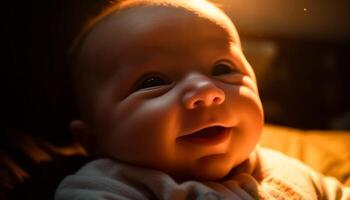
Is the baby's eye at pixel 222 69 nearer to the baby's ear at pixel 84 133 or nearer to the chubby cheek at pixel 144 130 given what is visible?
the chubby cheek at pixel 144 130

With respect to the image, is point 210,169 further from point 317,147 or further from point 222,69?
point 317,147

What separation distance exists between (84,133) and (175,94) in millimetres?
244

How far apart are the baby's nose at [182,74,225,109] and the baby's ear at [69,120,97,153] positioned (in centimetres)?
25

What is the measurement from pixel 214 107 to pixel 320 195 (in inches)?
11.2

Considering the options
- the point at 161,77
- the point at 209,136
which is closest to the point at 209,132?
the point at 209,136

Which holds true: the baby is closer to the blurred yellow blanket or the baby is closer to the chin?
the chin

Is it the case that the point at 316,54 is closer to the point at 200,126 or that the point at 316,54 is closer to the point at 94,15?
the point at 94,15

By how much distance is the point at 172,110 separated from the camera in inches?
23.5

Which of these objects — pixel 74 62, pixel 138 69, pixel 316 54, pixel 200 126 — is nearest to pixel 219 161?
pixel 200 126

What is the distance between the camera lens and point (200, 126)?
23.2 inches

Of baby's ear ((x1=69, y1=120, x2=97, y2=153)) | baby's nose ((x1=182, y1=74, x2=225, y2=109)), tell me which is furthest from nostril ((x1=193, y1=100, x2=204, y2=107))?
baby's ear ((x1=69, y1=120, x2=97, y2=153))

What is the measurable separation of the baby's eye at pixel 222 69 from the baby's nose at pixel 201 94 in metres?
0.06

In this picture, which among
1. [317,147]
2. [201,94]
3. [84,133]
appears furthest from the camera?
[317,147]

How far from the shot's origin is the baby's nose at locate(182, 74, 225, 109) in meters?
0.58
